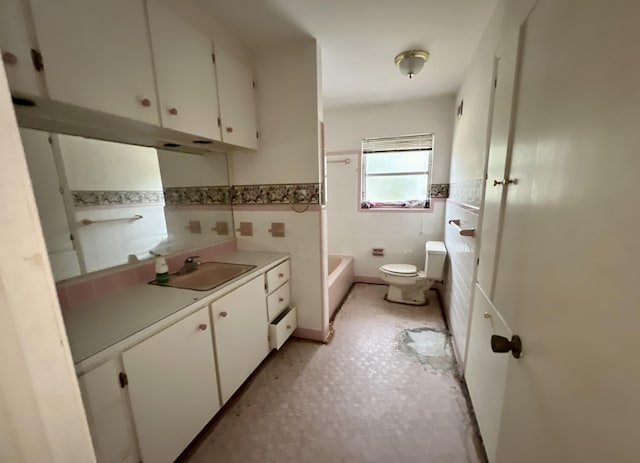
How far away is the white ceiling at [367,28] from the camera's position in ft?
4.66

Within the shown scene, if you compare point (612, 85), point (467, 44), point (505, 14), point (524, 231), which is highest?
point (467, 44)

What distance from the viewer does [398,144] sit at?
10.3 ft

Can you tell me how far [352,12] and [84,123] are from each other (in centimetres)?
158

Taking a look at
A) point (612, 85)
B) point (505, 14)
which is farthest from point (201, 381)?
point (505, 14)

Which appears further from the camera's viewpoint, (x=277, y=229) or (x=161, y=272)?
(x=277, y=229)

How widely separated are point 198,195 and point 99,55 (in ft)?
3.49

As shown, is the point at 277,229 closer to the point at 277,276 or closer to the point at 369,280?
the point at 277,276

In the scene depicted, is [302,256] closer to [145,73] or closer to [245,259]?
[245,259]

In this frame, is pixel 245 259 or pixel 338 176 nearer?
pixel 245 259

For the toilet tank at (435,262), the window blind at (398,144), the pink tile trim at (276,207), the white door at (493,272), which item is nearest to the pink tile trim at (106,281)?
the pink tile trim at (276,207)

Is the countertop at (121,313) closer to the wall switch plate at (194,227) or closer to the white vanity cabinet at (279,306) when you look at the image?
the white vanity cabinet at (279,306)

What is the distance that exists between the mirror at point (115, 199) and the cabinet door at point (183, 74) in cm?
41

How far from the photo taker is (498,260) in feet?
3.63

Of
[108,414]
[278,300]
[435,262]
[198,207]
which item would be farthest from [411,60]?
[108,414]
